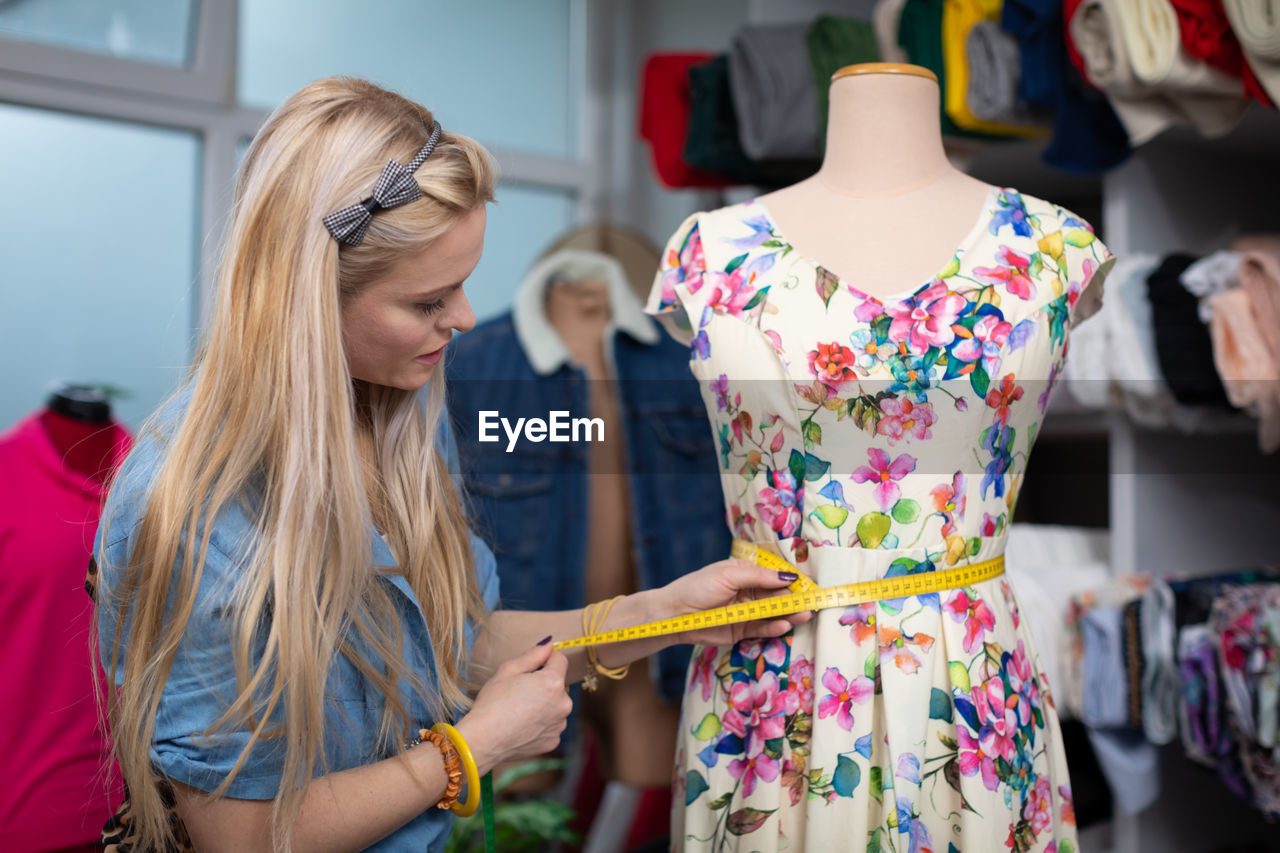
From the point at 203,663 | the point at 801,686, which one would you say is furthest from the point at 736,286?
the point at 203,663

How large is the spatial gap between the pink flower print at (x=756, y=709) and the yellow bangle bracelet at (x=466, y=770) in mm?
332

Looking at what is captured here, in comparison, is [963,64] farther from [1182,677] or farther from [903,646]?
[903,646]

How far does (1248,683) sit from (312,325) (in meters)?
1.56

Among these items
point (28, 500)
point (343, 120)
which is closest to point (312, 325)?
point (343, 120)

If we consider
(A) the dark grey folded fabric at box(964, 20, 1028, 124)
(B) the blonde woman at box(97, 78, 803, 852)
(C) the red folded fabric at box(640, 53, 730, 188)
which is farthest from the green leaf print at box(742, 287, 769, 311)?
(C) the red folded fabric at box(640, 53, 730, 188)

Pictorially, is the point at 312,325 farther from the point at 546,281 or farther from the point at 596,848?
the point at 596,848

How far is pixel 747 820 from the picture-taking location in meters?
1.18

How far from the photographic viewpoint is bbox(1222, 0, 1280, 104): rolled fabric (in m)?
1.50

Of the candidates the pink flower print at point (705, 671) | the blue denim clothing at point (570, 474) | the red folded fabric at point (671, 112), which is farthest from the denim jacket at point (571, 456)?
the pink flower print at point (705, 671)

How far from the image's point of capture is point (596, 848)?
267 centimetres

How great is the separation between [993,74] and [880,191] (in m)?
0.87

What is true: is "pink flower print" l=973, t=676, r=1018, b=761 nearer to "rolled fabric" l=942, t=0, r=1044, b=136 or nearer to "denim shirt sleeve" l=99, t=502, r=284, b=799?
"denim shirt sleeve" l=99, t=502, r=284, b=799

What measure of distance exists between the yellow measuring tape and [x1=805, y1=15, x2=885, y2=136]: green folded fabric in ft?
4.21

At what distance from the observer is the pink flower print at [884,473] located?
3.85ft
